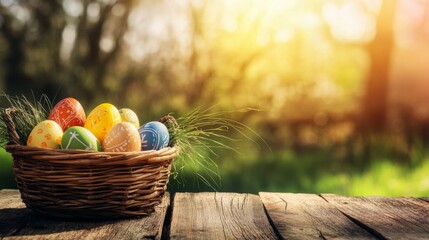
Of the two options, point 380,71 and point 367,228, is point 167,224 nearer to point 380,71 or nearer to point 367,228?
point 367,228

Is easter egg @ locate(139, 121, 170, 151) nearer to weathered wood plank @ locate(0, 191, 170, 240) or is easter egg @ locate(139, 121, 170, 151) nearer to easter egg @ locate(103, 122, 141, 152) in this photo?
easter egg @ locate(103, 122, 141, 152)

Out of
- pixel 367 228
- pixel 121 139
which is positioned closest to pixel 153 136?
pixel 121 139

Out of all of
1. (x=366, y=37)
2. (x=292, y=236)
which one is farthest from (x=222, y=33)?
(x=292, y=236)

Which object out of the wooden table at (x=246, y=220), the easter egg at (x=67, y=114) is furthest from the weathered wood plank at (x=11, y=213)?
the easter egg at (x=67, y=114)

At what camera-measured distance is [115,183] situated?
2203 millimetres

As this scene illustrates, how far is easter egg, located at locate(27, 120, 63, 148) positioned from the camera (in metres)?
2.32

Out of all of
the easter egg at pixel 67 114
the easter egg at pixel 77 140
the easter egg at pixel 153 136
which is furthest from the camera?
the easter egg at pixel 67 114

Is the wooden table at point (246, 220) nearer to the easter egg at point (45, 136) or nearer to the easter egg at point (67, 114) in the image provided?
the easter egg at point (45, 136)

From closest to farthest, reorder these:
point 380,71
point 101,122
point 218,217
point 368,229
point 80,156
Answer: point 80,156, point 368,229, point 218,217, point 101,122, point 380,71

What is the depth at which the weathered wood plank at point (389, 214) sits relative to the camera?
220 cm

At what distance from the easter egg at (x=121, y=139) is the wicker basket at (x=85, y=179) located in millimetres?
108

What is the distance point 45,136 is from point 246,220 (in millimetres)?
831

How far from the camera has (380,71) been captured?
5.86 meters

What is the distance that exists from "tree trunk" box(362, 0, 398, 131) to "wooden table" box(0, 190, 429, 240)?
2.98 meters
